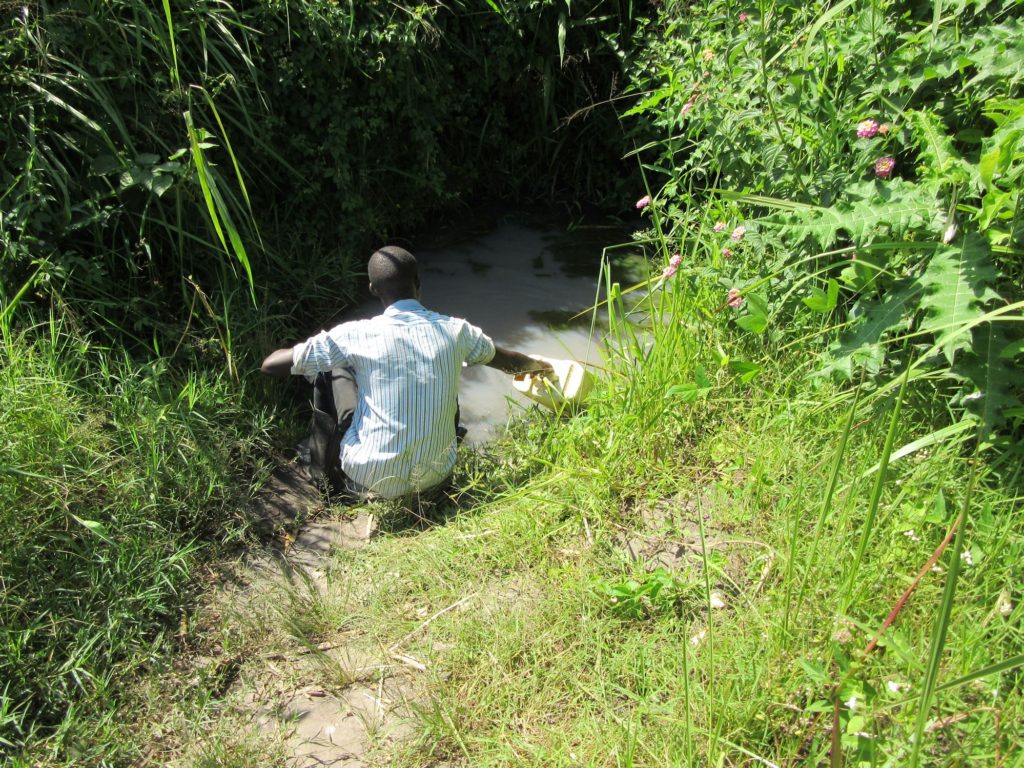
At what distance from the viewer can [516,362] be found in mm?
3504

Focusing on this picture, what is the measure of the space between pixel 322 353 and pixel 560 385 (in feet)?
3.11

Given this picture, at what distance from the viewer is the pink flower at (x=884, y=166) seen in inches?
95.3

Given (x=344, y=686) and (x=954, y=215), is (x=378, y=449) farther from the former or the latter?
(x=954, y=215)

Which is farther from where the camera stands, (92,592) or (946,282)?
(92,592)

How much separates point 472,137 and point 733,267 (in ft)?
8.18

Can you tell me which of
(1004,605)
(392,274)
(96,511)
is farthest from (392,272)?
(1004,605)

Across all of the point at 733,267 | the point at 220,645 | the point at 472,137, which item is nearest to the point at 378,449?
the point at 220,645

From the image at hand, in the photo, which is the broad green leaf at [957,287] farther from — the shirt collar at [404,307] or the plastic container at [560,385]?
the shirt collar at [404,307]

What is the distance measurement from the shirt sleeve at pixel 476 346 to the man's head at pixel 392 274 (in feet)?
0.87

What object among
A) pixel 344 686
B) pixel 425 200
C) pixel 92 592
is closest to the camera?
pixel 344 686

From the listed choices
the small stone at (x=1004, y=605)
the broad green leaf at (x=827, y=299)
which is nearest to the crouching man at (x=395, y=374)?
the broad green leaf at (x=827, y=299)

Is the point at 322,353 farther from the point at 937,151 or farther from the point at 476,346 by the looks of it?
the point at 937,151

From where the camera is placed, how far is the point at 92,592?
2.56 m

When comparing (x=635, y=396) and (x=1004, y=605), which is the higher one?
(x=635, y=396)
